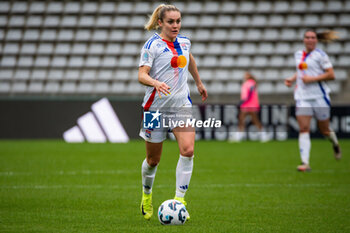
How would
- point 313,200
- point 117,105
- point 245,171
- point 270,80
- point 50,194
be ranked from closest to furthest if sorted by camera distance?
point 313,200, point 50,194, point 245,171, point 117,105, point 270,80

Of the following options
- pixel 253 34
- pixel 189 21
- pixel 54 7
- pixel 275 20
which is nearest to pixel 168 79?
pixel 253 34

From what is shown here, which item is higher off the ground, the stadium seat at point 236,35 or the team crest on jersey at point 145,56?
the team crest on jersey at point 145,56

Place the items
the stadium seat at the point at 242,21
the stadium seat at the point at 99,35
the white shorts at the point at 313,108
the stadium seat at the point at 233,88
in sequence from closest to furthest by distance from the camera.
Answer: the white shorts at the point at 313,108
the stadium seat at the point at 233,88
the stadium seat at the point at 99,35
the stadium seat at the point at 242,21

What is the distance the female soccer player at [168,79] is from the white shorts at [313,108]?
488cm

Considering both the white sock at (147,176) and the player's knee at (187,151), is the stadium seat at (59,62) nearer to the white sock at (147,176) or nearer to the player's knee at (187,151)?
the white sock at (147,176)

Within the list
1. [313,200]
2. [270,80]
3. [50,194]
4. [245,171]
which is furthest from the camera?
[270,80]

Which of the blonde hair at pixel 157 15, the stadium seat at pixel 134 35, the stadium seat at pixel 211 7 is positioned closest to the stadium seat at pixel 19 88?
the stadium seat at pixel 134 35

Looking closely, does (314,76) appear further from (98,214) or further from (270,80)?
(270,80)

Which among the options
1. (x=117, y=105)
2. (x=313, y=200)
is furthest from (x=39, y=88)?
(x=313, y=200)

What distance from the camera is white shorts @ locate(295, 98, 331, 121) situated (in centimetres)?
1058

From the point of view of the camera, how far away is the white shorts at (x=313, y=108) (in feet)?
34.7

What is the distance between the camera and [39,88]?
2331 centimetres

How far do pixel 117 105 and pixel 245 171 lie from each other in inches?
348

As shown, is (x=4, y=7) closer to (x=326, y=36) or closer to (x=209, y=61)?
(x=209, y=61)
